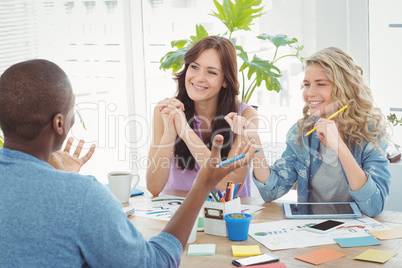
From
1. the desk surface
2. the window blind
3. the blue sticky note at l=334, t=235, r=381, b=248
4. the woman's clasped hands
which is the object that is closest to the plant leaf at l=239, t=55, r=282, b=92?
the woman's clasped hands

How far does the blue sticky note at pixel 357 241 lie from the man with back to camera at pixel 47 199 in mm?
652

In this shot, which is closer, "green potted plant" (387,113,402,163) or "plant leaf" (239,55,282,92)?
"green potted plant" (387,113,402,163)

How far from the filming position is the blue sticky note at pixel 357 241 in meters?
1.43

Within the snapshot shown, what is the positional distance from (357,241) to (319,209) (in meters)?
0.31

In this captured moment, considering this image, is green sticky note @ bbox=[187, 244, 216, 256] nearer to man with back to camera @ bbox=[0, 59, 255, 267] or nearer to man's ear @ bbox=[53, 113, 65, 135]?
man with back to camera @ bbox=[0, 59, 255, 267]

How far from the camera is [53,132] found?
3.29ft

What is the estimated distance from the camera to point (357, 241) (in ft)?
4.75

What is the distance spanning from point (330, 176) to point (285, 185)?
22 centimetres

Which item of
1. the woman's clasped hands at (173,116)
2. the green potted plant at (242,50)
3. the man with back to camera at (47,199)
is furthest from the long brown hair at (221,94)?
the man with back to camera at (47,199)

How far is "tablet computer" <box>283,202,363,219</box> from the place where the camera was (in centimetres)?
168

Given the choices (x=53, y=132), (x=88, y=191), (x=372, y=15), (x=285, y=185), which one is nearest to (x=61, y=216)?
(x=88, y=191)

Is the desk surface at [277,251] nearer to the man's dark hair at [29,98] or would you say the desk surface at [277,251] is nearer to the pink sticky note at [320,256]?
the pink sticky note at [320,256]

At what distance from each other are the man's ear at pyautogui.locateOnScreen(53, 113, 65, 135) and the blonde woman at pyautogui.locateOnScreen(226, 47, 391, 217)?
1096 mm

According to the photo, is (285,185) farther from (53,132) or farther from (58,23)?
(58,23)
